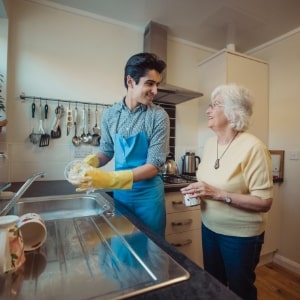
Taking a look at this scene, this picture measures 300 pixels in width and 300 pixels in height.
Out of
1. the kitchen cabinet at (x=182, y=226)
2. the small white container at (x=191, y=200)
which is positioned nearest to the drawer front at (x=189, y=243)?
the kitchen cabinet at (x=182, y=226)

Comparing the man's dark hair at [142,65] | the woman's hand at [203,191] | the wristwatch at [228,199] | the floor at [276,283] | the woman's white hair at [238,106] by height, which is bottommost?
the floor at [276,283]

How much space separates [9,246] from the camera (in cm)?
47

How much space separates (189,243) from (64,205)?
3.16ft

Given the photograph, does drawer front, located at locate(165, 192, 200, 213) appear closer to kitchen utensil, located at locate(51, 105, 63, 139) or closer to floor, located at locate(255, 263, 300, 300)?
floor, located at locate(255, 263, 300, 300)

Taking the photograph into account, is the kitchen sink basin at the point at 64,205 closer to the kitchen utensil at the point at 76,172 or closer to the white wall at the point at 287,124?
the kitchen utensil at the point at 76,172

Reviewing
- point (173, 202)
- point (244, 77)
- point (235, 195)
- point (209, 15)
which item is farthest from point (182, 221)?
point (209, 15)

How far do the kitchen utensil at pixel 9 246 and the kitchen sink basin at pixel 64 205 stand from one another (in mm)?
499

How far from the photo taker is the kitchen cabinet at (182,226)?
1539 millimetres

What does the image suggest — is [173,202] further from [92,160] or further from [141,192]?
[92,160]

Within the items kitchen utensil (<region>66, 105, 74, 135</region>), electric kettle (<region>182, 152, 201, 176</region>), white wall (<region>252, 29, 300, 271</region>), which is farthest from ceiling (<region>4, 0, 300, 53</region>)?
electric kettle (<region>182, 152, 201, 176</region>)

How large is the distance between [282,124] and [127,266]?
210cm

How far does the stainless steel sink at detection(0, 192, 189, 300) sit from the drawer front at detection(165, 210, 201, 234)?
0.82m

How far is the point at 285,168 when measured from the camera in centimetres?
202

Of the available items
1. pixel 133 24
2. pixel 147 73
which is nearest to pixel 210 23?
pixel 133 24
